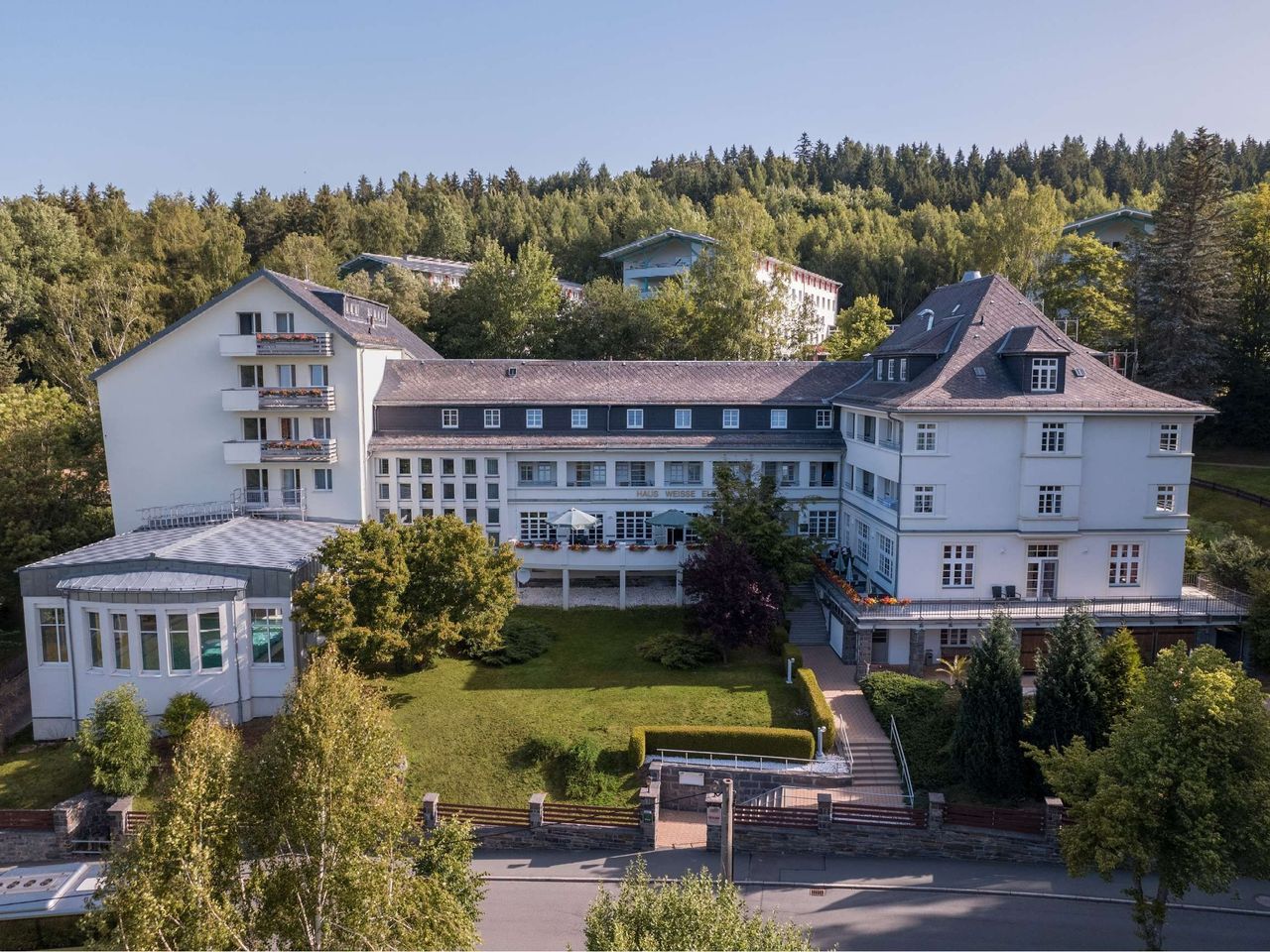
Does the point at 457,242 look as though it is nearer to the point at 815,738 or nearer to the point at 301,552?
the point at 301,552

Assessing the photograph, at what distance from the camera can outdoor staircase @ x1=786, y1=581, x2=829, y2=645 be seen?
39.2m

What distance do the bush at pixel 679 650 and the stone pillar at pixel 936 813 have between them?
1159 centimetres

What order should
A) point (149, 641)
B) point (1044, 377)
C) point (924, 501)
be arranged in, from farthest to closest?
point (1044, 377) → point (924, 501) → point (149, 641)

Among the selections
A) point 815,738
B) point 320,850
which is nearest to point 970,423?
point 815,738

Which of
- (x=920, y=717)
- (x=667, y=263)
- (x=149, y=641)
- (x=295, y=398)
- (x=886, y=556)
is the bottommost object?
(x=920, y=717)

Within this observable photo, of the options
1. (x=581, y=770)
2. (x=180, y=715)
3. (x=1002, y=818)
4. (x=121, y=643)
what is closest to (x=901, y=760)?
(x=1002, y=818)

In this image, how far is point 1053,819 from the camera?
25344 millimetres

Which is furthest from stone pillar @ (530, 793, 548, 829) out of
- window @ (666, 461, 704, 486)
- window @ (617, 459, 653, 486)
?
window @ (666, 461, 704, 486)

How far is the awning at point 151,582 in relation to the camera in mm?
30516

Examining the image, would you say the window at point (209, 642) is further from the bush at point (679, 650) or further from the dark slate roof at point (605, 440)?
the bush at point (679, 650)

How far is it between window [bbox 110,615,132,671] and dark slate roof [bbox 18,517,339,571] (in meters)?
2.08

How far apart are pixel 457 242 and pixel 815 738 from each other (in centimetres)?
9070

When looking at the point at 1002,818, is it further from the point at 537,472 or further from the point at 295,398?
the point at 295,398

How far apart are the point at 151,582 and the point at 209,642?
9.13 feet
